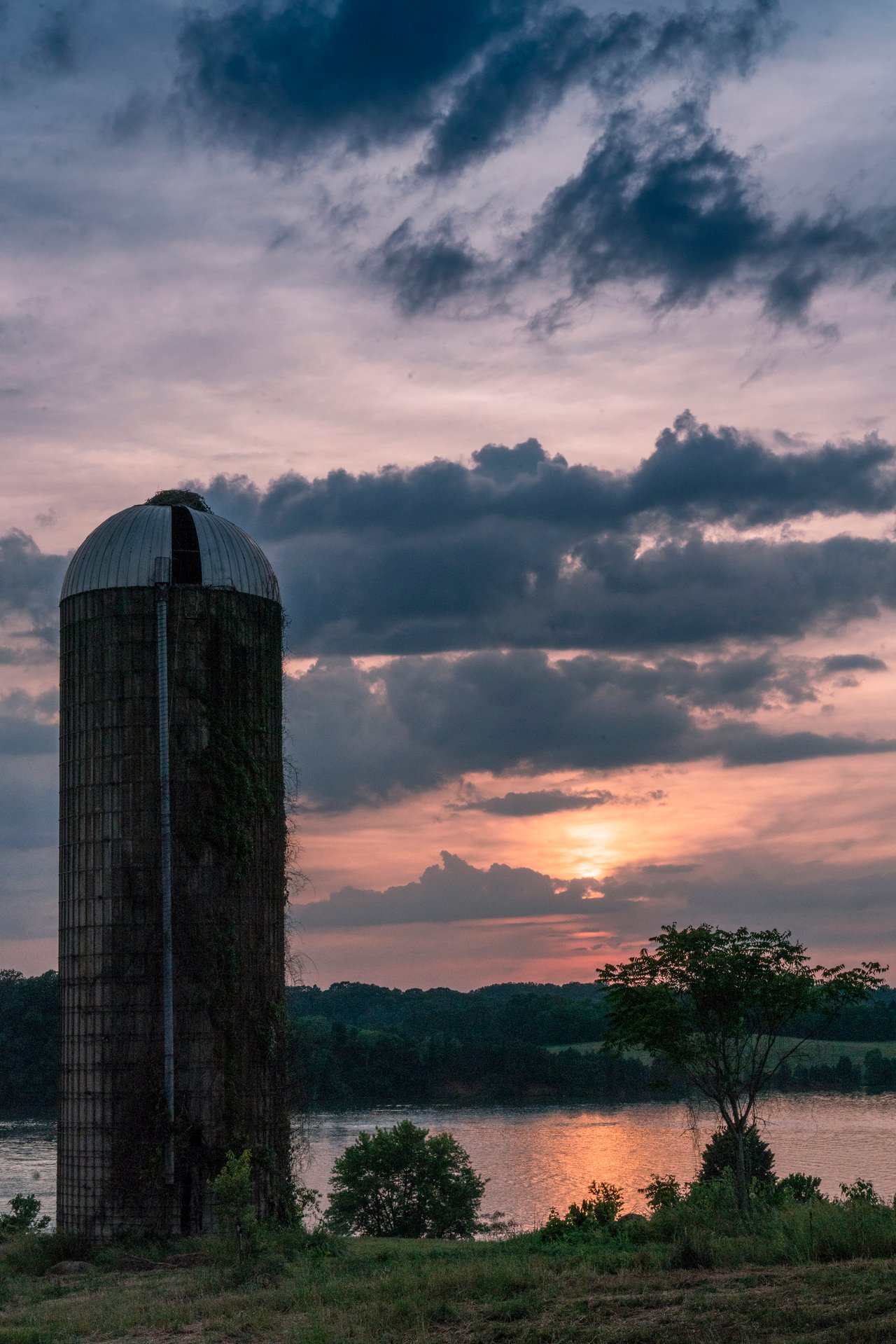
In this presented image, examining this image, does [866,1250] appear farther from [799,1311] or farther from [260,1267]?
[260,1267]

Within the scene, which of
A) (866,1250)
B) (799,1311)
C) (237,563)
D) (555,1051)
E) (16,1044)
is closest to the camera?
(799,1311)

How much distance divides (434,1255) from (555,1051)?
14249 centimetres

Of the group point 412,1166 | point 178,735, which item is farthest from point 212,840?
point 412,1166

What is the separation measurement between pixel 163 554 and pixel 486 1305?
23.9 metres

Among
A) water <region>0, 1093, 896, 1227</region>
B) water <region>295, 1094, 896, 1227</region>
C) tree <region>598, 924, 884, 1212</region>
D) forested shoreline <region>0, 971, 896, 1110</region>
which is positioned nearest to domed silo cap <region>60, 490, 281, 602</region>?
tree <region>598, 924, 884, 1212</region>

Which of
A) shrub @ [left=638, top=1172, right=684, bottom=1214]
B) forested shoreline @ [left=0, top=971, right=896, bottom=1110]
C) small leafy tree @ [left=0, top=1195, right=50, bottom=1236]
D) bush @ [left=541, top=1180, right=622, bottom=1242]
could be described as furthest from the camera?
forested shoreline @ [left=0, top=971, right=896, bottom=1110]

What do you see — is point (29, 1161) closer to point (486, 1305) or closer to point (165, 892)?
point (165, 892)

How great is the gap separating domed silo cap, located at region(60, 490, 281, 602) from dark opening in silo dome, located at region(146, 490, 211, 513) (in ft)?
1.44

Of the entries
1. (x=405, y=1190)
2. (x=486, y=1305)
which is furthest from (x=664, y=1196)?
(x=405, y=1190)

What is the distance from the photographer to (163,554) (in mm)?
38812

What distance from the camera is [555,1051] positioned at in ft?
545

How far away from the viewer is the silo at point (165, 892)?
1435 inches

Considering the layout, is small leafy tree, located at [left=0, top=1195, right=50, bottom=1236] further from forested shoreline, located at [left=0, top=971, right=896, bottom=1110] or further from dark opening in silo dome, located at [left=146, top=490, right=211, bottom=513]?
forested shoreline, located at [left=0, top=971, right=896, bottom=1110]

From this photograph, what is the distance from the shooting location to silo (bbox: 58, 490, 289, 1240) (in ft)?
120
